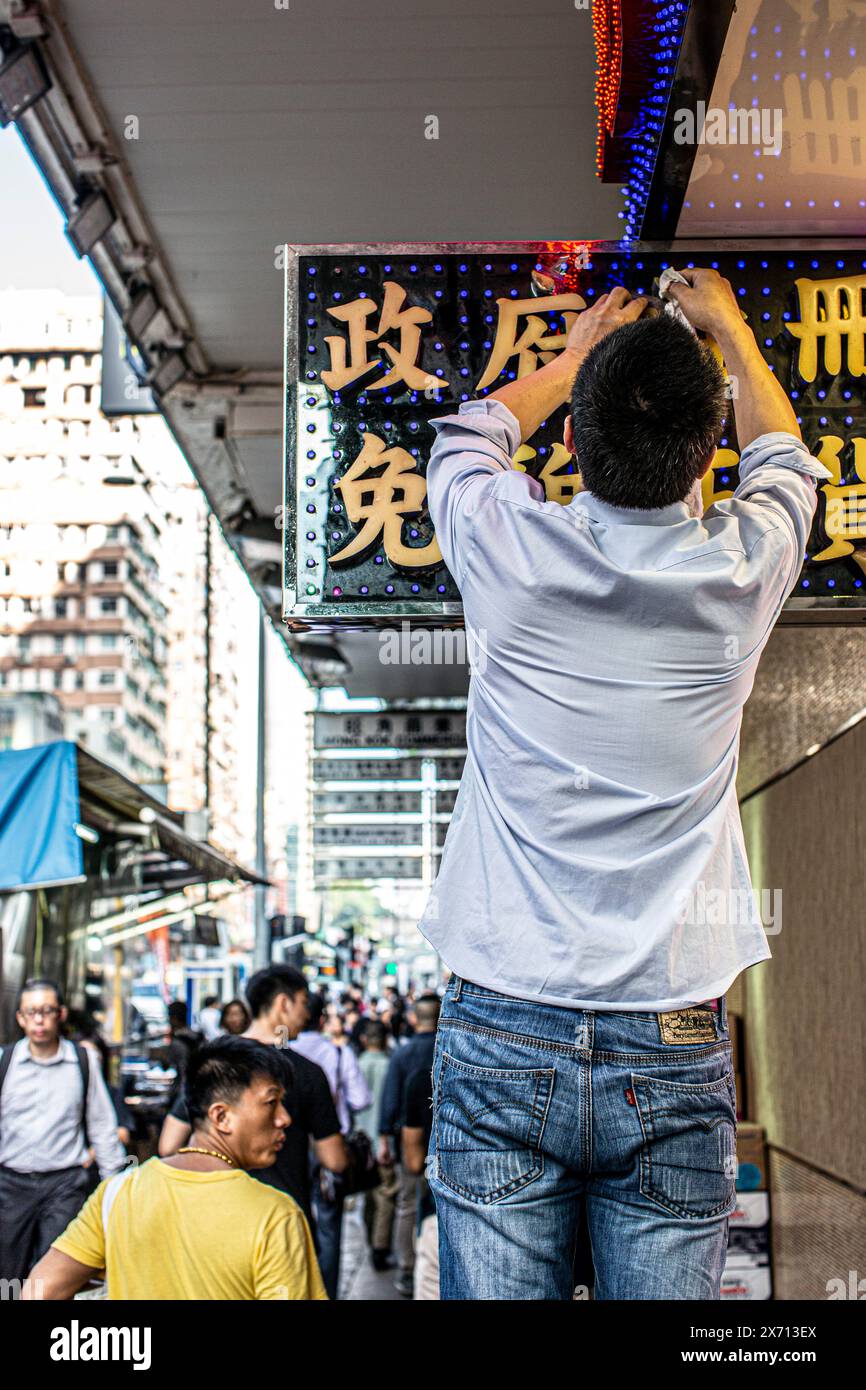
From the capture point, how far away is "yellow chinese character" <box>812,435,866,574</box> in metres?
3.55

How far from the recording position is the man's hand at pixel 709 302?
3182mm

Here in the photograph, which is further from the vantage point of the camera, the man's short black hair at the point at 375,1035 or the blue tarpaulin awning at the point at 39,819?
the man's short black hair at the point at 375,1035

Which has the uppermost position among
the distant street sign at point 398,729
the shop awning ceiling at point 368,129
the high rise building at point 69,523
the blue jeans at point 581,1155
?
the high rise building at point 69,523

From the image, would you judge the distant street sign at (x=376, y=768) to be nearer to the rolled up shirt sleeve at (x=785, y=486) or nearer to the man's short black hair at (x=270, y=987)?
the man's short black hair at (x=270, y=987)

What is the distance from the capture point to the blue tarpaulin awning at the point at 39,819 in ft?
30.4

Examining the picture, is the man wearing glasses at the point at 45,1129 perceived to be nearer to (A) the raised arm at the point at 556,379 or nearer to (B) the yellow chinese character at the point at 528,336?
(B) the yellow chinese character at the point at 528,336

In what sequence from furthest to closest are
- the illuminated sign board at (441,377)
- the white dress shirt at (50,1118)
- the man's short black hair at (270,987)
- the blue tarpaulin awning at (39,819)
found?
the blue tarpaulin awning at (39,819)
the white dress shirt at (50,1118)
the man's short black hair at (270,987)
the illuminated sign board at (441,377)

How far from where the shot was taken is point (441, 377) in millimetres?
3764

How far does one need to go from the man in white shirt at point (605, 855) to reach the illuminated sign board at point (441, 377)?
1177mm

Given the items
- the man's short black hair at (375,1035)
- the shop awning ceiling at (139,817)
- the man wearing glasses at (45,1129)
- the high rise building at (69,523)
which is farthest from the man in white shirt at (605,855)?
the high rise building at (69,523)

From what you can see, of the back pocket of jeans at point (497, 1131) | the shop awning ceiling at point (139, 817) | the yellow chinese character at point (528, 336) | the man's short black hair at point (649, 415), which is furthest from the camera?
the shop awning ceiling at point (139, 817)

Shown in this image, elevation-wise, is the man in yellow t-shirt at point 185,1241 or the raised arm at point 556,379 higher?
the raised arm at point 556,379

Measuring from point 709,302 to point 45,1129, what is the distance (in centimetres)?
631

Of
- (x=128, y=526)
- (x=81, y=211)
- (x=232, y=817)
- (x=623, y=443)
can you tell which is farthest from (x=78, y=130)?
(x=232, y=817)
